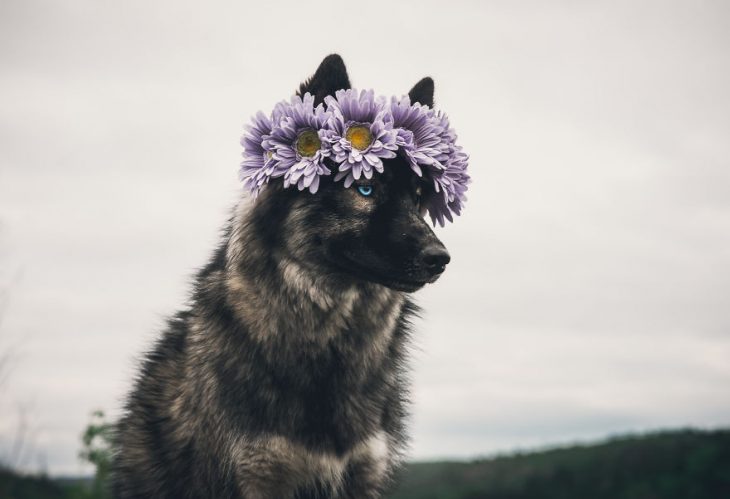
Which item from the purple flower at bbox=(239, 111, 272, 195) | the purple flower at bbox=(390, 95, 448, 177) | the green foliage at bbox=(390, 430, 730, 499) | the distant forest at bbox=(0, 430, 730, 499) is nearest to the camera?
the purple flower at bbox=(390, 95, 448, 177)

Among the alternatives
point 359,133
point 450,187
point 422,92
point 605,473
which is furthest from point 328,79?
point 605,473

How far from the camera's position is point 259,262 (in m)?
4.96

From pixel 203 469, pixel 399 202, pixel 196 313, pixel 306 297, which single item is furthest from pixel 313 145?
pixel 203 469

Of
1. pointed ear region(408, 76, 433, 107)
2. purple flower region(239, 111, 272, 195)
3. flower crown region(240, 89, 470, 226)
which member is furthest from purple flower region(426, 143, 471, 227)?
purple flower region(239, 111, 272, 195)

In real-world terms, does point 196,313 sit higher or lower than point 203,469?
higher

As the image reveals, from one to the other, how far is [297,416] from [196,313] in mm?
1098

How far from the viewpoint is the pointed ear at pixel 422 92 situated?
212 inches

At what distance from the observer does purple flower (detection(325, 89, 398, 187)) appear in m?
4.61

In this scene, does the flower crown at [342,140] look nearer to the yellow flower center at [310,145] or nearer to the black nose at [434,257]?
the yellow flower center at [310,145]

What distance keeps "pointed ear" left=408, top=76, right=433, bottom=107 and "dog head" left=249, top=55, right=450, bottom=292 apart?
676 mm

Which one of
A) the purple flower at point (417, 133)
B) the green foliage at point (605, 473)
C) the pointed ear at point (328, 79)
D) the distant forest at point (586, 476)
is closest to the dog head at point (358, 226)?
the pointed ear at point (328, 79)

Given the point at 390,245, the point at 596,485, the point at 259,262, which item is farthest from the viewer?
the point at 596,485

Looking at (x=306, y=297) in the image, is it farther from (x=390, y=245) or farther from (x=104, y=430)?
(x=104, y=430)

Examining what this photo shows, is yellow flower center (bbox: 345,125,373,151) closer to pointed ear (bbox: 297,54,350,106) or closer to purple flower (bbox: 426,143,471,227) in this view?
pointed ear (bbox: 297,54,350,106)
